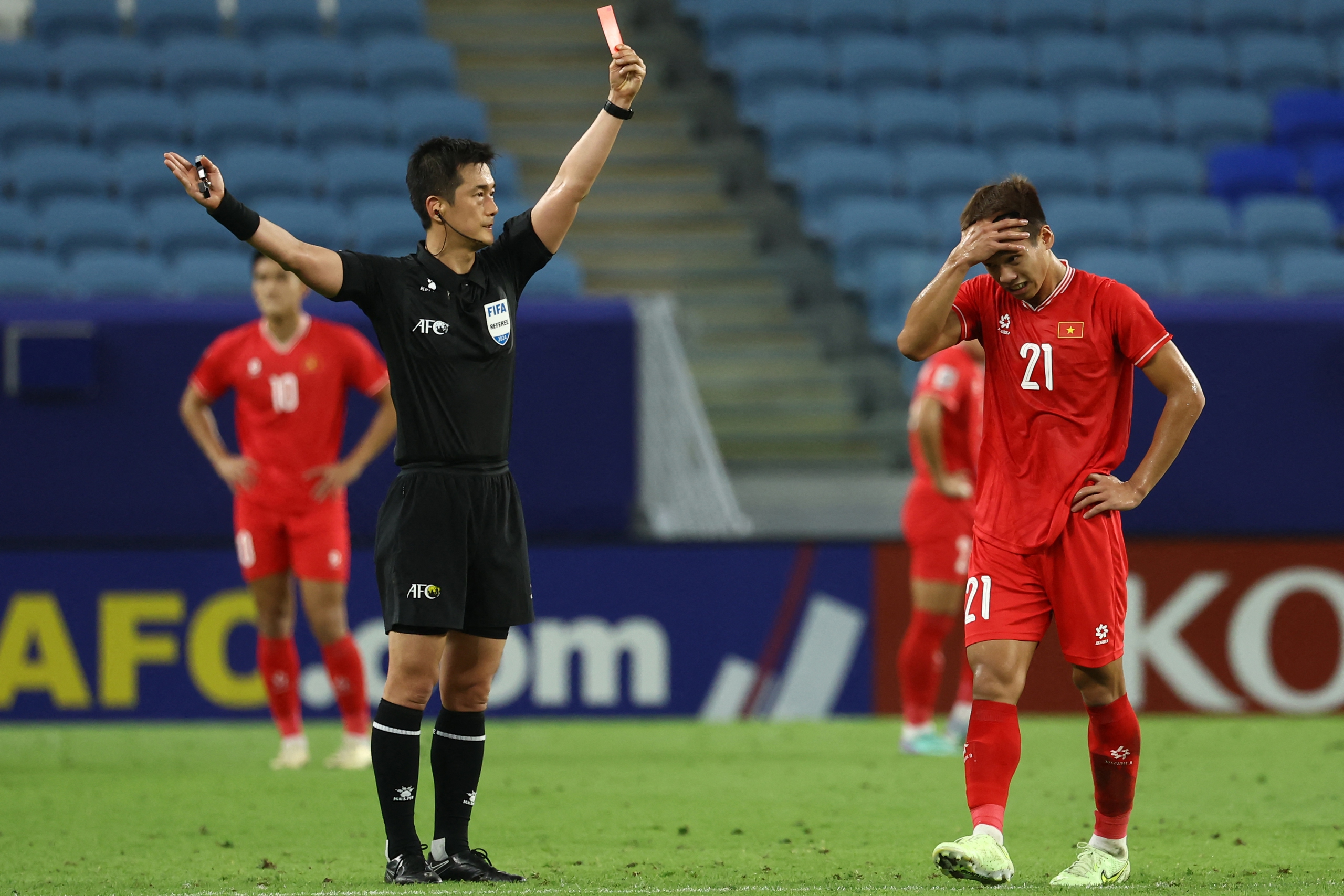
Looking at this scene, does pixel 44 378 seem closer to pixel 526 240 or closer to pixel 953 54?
pixel 526 240

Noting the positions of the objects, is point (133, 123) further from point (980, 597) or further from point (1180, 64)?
point (980, 597)

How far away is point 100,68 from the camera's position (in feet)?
46.4

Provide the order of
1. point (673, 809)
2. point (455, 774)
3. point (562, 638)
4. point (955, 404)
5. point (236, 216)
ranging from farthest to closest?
point (562, 638)
point (955, 404)
point (673, 809)
point (455, 774)
point (236, 216)

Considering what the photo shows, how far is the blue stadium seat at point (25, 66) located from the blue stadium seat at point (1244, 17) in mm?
9827

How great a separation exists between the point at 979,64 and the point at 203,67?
20.7 feet

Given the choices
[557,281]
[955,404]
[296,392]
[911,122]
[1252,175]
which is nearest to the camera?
[296,392]

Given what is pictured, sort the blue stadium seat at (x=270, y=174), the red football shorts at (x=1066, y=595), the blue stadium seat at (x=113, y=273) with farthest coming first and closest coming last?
the blue stadium seat at (x=270, y=174) < the blue stadium seat at (x=113, y=273) < the red football shorts at (x=1066, y=595)

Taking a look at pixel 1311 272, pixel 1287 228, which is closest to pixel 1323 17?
pixel 1287 228

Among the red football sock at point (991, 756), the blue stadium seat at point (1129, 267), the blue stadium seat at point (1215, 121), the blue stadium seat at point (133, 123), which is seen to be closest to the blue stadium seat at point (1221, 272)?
the blue stadium seat at point (1129, 267)

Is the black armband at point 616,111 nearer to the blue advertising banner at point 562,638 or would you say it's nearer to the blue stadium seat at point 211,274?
the blue advertising banner at point 562,638

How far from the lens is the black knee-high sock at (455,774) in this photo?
5.31 metres

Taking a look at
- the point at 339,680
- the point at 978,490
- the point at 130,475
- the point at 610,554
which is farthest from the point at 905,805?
the point at 130,475

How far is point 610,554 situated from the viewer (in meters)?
10.3

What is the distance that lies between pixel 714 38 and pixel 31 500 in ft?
24.7
